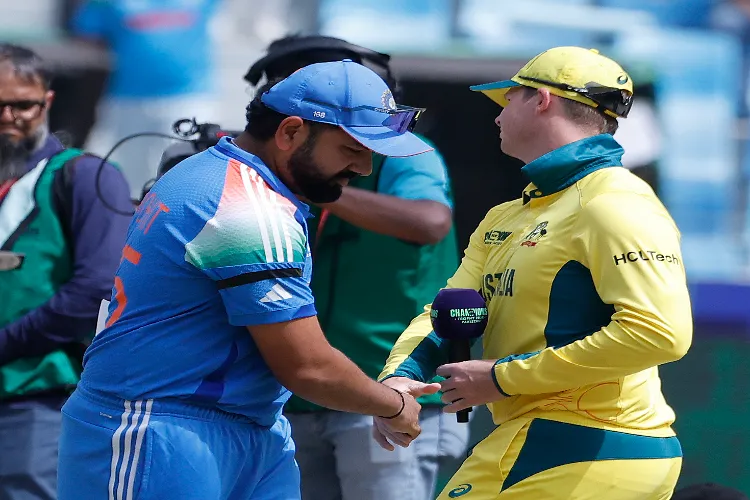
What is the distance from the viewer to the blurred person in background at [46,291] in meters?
4.08

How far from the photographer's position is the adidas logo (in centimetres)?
269

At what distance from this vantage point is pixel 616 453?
2906mm

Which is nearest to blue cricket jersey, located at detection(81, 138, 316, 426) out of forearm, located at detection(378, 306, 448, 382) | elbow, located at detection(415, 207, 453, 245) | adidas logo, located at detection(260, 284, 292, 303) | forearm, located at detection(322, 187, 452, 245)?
adidas logo, located at detection(260, 284, 292, 303)

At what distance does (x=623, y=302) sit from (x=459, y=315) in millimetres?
439

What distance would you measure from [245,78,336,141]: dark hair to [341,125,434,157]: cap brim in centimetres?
7

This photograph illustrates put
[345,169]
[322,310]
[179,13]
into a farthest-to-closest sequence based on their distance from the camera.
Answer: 1. [179,13]
2. [322,310]
3. [345,169]

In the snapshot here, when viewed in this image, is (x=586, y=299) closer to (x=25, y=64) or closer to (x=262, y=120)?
(x=262, y=120)

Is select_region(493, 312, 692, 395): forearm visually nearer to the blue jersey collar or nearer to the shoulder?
the shoulder

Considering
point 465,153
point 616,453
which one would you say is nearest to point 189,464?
point 616,453

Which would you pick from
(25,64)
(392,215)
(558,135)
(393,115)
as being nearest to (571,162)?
(558,135)

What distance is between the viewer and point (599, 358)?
280 cm

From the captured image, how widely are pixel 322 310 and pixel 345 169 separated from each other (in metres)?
1.28

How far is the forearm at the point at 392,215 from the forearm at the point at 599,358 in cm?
116

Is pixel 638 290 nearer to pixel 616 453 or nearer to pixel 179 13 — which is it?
pixel 616 453
